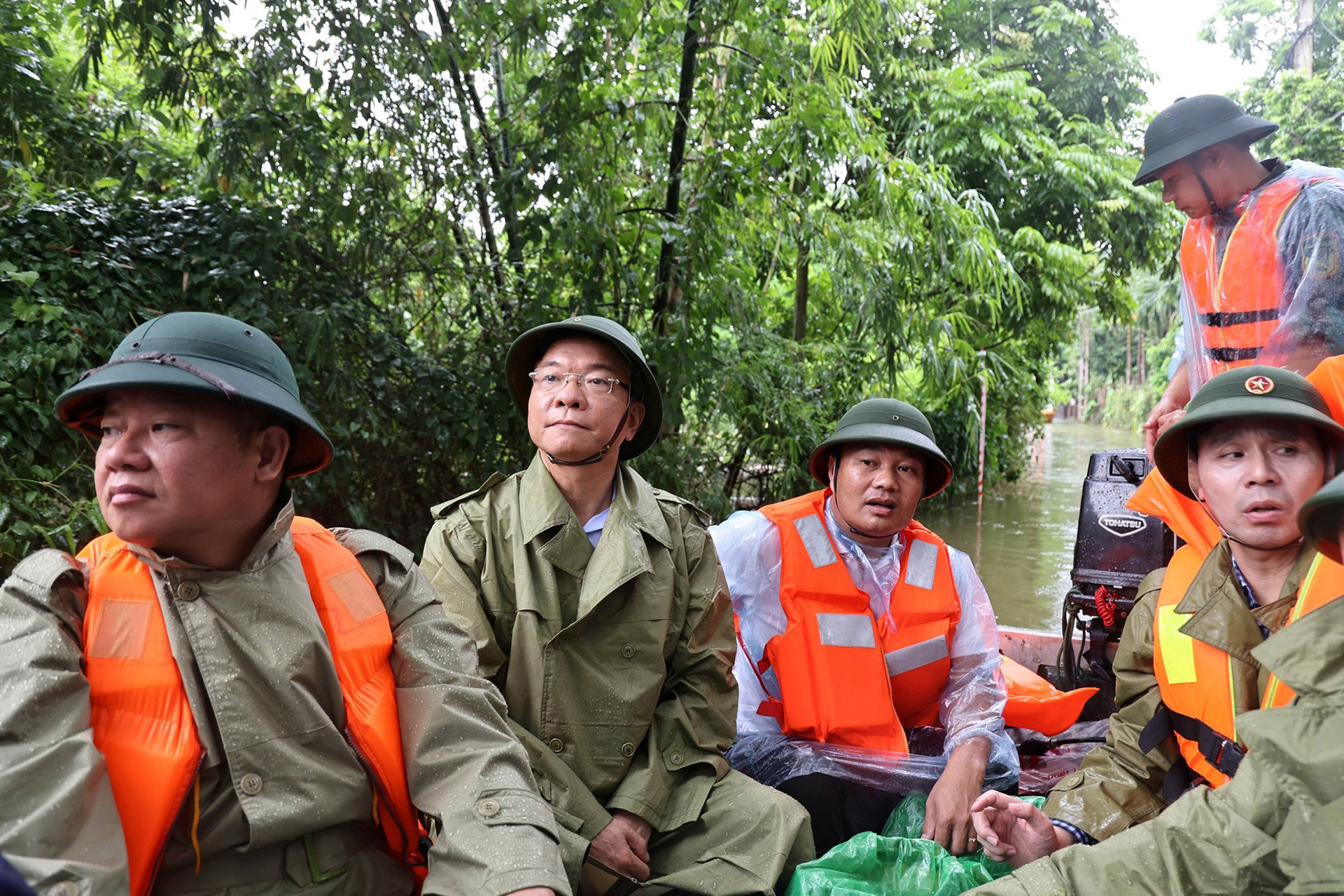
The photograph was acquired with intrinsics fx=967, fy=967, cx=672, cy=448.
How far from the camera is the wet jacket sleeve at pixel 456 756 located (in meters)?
1.66

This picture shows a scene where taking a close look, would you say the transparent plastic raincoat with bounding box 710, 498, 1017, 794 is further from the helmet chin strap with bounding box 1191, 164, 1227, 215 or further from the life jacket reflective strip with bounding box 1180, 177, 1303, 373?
the helmet chin strap with bounding box 1191, 164, 1227, 215

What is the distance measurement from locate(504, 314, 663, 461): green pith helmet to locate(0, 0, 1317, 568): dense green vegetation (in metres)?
1.63

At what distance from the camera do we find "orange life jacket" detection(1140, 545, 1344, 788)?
1.98 meters

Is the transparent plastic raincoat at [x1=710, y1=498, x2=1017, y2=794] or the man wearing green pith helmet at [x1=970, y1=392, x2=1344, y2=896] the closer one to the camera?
the man wearing green pith helmet at [x1=970, y1=392, x2=1344, y2=896]

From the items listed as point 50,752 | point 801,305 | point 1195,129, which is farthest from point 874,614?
point 801,305

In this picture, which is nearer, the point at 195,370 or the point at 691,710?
the point at 195,370

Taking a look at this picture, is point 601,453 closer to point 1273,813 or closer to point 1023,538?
point 1273,813

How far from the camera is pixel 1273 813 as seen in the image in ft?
5.12

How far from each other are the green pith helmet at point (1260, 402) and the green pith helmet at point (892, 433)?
2.89 feet

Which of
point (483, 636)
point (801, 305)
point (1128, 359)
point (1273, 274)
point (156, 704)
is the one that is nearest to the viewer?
point (156, 704)

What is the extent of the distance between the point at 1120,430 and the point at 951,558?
3757cm

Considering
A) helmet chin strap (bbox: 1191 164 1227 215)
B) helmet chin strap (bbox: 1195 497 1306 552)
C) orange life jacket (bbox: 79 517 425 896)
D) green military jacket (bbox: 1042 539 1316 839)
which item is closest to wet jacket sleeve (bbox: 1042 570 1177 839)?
green military jacket (bbox: 1042 539 1316 839)

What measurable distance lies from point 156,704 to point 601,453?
48.7 inches

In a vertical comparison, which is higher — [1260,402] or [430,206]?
[430,206]
